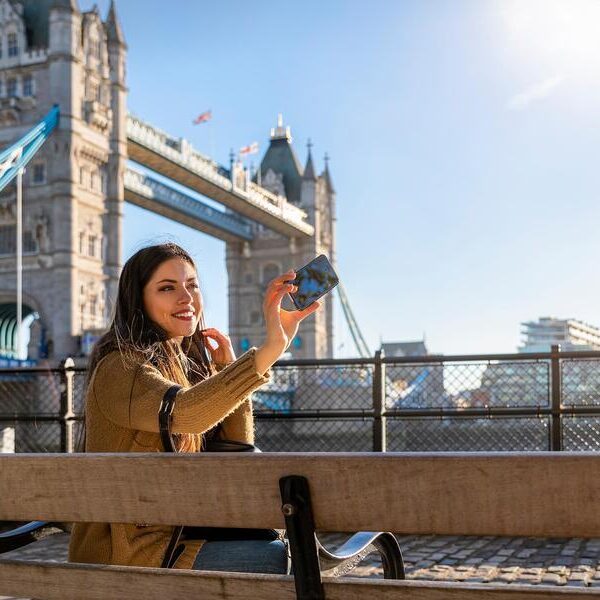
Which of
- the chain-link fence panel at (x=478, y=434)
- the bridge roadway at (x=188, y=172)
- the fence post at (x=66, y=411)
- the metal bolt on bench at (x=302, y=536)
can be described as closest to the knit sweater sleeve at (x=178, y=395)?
the metal bolt on bench at (x=302, y=536)

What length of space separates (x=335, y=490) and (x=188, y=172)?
40.8m

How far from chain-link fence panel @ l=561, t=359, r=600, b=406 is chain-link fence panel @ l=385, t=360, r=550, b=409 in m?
0.11

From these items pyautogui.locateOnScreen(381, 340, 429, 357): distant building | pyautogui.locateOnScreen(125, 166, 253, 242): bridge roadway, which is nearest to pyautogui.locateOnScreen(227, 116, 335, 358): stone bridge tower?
pyautogui.locateOnScreen(125, 166, 253, 242): bridge roadway

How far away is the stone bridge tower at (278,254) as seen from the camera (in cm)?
6328

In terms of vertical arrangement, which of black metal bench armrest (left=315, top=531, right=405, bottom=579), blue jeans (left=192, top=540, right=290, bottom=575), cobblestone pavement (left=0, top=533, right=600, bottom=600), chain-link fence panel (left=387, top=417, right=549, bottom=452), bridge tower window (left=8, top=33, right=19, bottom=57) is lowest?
cobblestone pavement (left=0, top=533, right=600, bottom=600)

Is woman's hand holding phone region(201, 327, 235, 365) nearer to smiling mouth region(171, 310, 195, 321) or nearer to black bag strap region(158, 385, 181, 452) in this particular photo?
smiling mouth region(171, 310, 195, 321)

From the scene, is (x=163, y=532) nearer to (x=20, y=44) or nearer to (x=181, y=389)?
(x=181, y=389)

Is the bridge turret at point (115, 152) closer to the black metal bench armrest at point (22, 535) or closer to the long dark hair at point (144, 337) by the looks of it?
the long dark hair at point (144, 337)

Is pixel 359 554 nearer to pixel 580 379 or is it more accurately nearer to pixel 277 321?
pixel 277 321

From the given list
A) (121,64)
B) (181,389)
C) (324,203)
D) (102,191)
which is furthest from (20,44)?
(181,389)

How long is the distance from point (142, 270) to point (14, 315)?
125ft

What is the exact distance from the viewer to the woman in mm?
1836

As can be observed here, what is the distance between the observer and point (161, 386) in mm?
1892

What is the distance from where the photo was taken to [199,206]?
157 ft
